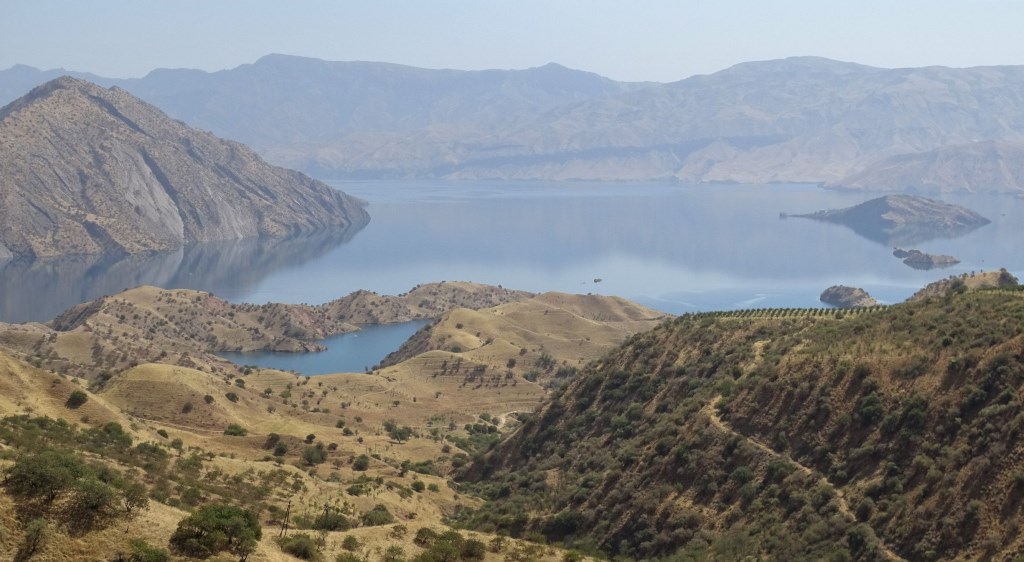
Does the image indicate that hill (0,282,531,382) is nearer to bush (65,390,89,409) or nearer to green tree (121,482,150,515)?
bush (65,390,89,409)

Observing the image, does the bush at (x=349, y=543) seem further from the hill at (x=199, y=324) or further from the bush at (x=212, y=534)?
the hill at (x=199, y=324)

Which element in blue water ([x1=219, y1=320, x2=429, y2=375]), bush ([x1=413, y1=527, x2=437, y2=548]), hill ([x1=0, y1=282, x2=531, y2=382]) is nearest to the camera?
bush ([x1=413, y1=527, x2=437, y2=548])

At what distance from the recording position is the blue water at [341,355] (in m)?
131

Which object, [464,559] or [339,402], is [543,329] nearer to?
[339,402]

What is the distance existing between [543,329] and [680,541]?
8413 centimetres

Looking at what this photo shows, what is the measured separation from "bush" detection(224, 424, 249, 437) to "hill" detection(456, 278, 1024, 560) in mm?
13446

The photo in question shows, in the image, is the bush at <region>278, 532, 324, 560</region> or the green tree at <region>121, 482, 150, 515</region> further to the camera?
the bush at <region>278, 532, 324, 560</region>

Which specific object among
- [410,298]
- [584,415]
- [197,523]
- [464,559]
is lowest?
[410,298]

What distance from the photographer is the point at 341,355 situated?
14162 cm

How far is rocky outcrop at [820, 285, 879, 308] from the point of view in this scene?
543 ft

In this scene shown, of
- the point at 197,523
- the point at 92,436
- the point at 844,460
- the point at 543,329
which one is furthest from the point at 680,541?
the point at 543,329

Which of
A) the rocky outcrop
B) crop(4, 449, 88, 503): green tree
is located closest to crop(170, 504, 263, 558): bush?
crop(4, 449, 88, 503): green tree

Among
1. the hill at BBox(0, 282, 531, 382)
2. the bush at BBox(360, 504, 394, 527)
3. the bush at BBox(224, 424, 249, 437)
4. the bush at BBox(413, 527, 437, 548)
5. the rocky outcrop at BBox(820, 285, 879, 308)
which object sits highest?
the bush at BBox(413, 527, 437, 548)

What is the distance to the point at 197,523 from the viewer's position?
85.4ft
